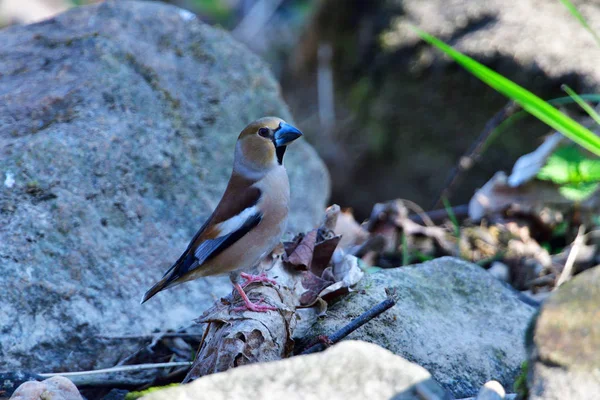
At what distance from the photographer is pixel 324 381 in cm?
188

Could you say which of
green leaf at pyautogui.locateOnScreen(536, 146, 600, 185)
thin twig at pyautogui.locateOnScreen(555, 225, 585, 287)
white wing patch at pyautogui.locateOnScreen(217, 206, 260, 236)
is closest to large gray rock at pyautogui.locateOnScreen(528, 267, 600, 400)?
white wing patch at pyautogui.locateOnScreen(217, 206, 260, 236)

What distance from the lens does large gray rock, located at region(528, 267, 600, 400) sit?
69.8 inches

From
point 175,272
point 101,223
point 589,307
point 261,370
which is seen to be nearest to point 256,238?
point 175,272

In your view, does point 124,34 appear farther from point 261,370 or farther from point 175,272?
point 261,370

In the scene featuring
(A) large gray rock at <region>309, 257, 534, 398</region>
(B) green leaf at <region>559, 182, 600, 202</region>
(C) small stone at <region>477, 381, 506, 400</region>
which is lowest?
(A) large gray rock at <region>309, 257, 534, 398</region>

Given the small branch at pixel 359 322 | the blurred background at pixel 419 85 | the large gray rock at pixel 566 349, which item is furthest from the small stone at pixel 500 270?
the large gray rock at pixel 566 349

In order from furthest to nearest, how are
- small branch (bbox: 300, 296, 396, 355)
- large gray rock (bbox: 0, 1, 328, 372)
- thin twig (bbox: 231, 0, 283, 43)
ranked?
thin twig (bbox: 231, 0, 283, 43)
large gray rock (bbox: 0, 1, 328, 372)
small branch (bbox: 300, 296, 396, 355)

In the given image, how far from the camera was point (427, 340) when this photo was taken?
306 centimetres

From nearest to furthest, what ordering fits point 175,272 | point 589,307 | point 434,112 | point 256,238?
1. point 589,307
2. point 175,272
3. point 256,238
4. point 434,112

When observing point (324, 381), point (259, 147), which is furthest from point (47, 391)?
point (259, 147)

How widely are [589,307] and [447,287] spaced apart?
1.65 m

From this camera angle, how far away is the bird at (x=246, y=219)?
138 inches

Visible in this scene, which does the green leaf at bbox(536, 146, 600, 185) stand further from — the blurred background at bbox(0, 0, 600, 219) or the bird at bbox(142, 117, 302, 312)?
the bird at bbox(142, 117, 302, 312)

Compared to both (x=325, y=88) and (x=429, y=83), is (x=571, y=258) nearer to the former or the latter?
(x=429, y=83)
